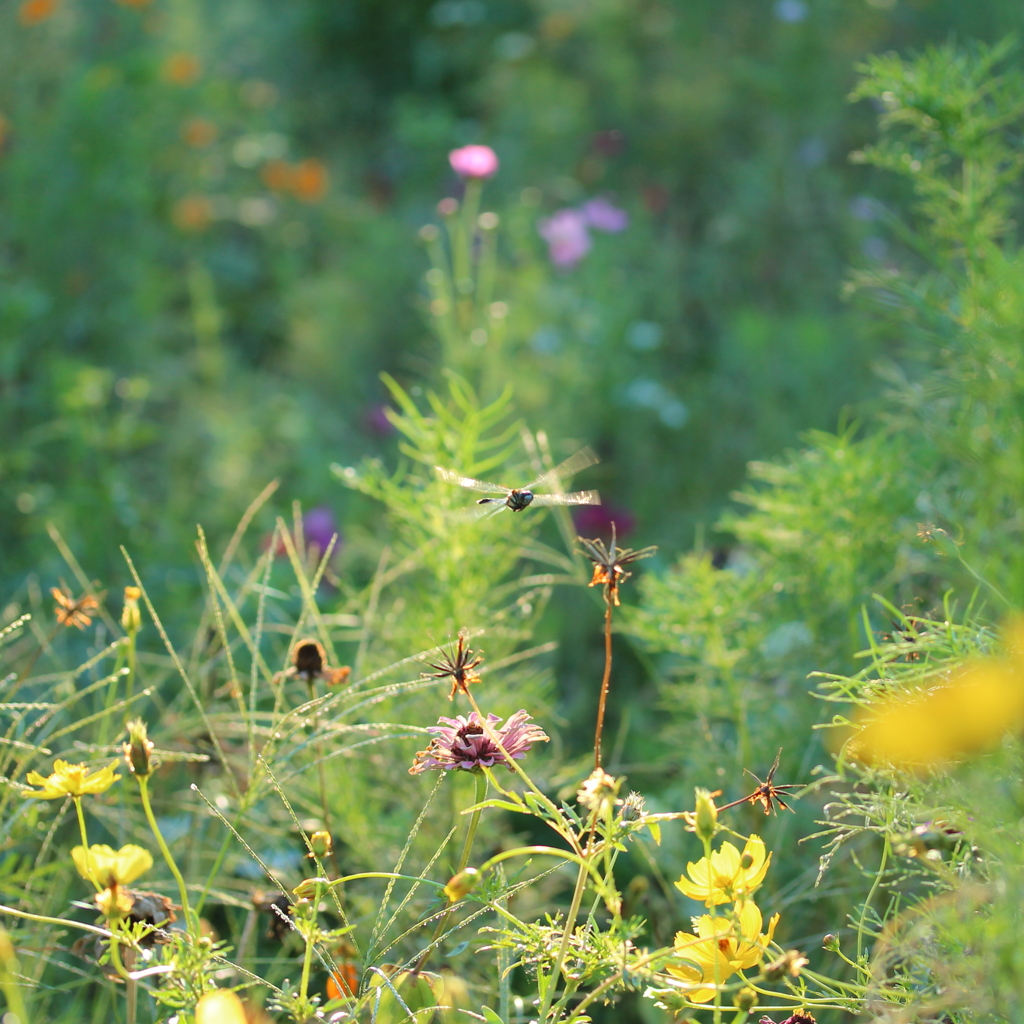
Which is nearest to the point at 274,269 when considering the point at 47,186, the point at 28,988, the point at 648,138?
the point at 47,186

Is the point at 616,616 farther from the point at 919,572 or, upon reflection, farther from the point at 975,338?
the point at 975,338

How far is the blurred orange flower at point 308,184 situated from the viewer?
3172 millimetres

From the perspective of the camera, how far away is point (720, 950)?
2.31 ft

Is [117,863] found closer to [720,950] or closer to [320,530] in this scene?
[720,950]

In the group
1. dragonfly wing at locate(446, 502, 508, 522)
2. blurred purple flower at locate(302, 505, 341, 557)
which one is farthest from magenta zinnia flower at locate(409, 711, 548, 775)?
blurred purple flower at locate(302, 505, 341, 557)

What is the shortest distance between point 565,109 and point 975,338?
82.5 inches

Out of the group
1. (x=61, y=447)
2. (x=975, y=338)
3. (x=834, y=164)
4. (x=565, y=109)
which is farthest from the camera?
(x=565, y=109)

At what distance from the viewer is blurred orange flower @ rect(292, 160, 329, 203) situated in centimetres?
317

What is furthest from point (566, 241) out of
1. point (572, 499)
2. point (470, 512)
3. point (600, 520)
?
point (572, 499)

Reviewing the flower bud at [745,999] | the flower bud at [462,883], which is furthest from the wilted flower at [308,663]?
the flower bud at [745,999]

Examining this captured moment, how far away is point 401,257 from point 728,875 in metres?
2.33

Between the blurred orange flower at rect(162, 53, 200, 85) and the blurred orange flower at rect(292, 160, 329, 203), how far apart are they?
15.0 inches

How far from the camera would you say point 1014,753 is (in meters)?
0.65

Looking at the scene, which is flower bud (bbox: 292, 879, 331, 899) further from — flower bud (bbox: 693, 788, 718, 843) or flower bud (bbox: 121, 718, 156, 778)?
flower bud (bbox: 693, 788, 718, 843)
